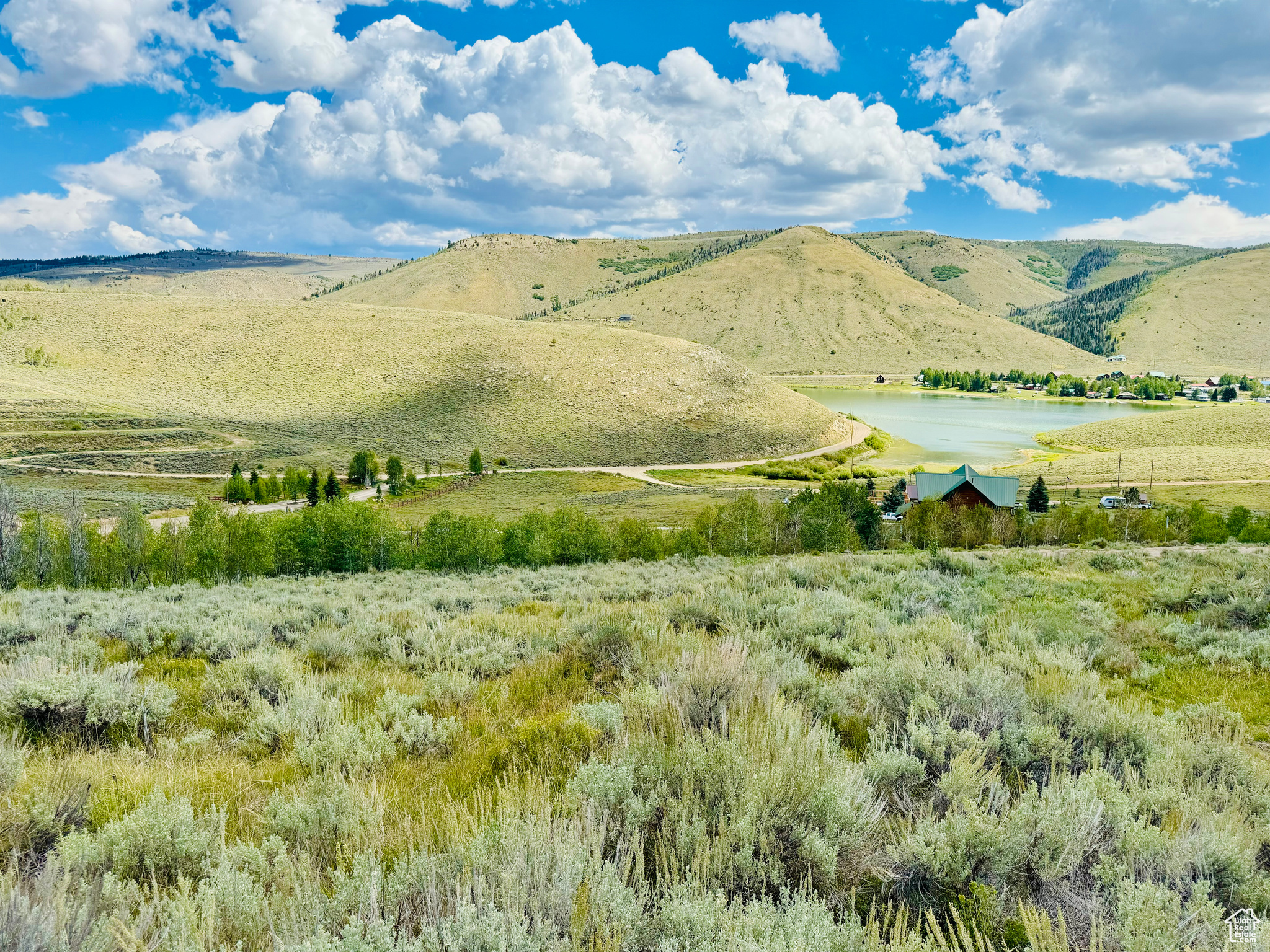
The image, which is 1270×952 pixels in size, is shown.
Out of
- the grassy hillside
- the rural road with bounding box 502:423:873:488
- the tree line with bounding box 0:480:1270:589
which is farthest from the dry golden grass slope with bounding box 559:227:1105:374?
the tree line with bounding box 0:480:1270:589

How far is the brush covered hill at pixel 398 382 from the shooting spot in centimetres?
7731

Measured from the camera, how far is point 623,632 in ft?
18.6

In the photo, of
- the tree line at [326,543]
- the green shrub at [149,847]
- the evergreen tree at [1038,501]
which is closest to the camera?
the green shrub at [149,847]

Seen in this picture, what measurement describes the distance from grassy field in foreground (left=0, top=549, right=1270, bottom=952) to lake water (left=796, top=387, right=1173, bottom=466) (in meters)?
77.5

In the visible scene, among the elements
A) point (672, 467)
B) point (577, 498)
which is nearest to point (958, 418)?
point (672, 467)

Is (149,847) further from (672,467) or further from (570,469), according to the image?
(672,467)

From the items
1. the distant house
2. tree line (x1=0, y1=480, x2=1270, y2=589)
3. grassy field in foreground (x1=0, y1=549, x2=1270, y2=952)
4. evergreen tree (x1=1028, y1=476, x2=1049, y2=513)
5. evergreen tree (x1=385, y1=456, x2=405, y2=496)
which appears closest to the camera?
grassy field in foreground (x1=0, y1=549, x2=1270, y2=952)

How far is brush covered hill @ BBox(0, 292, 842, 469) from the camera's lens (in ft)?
254

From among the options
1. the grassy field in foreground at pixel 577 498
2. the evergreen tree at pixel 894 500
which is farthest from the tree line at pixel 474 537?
the evergreen tree at pixel 894 500

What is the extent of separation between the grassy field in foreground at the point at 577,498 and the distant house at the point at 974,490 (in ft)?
57.9

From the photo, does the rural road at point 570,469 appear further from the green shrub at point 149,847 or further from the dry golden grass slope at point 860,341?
the dry golden grass slope at point 860,341

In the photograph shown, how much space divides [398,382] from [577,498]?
41467 millimetres

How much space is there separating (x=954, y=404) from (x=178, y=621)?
141667mm

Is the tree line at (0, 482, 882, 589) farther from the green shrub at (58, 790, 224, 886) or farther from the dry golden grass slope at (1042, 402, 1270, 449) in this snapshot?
the dry golden grass slope at (1042, 402, 1270, 449)
